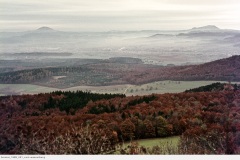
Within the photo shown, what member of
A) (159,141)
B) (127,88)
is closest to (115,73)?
(127,88)

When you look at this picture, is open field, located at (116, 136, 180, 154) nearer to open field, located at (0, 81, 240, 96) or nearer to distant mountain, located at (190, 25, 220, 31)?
open field, located at (0, 81, 240, 96)

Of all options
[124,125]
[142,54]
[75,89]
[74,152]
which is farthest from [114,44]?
[74,152]

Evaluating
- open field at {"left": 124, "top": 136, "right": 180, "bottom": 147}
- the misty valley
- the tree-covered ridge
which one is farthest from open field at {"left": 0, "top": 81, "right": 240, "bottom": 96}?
open field at {"left": 124, "top": 136, "right": 180, "bottom": 147}

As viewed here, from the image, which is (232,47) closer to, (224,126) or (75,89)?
(224,126)

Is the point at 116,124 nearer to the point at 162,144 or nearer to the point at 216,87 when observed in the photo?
the point at 162,144

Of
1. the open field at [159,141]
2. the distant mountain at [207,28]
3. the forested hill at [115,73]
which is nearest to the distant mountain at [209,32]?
the distant mountain at [207,28]

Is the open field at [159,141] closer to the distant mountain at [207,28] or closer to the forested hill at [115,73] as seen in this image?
the forested hill at [115,73]
